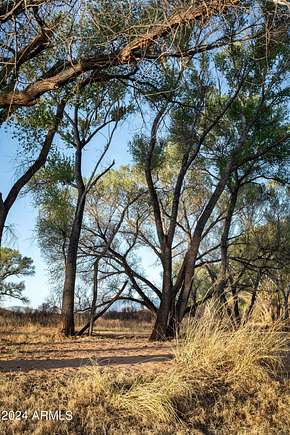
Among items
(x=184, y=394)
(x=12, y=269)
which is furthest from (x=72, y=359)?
(x=12, y=269)

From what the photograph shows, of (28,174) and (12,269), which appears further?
(12,269)

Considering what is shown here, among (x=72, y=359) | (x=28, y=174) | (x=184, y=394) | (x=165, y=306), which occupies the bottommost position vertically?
(x=184, y=394)

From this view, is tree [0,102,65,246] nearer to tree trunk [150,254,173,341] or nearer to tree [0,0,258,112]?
tree [0,0,258,112]

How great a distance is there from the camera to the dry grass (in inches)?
233

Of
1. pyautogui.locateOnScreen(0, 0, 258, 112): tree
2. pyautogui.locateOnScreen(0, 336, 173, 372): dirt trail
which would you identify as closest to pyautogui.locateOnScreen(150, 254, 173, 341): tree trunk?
pyautogui.locateOnScreen(0, 336, 173, 372): dirt trail

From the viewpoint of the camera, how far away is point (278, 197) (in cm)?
2452

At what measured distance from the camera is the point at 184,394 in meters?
6.96

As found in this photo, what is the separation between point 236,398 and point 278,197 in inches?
713

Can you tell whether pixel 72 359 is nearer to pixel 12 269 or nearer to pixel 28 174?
pixel 28 174

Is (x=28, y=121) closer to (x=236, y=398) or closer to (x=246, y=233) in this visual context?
(x=236, y=398)

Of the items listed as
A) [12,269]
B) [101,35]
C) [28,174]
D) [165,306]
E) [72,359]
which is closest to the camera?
[101,35]

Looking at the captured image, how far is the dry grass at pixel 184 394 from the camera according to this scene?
5.93m

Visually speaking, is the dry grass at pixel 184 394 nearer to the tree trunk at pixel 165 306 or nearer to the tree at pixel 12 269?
the tree trunk at pixel 165 306

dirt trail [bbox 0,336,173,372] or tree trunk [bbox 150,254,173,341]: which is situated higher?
tree trunk [bbox 150,254,173,341]
